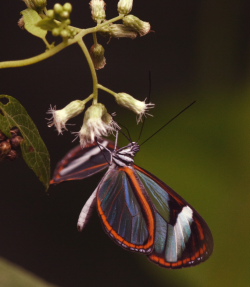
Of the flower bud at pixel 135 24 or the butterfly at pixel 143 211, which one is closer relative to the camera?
the flower bud at pixel 135 24

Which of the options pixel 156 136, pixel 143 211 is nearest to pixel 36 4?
pixel 143 211

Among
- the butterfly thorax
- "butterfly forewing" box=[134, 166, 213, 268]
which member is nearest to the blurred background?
"butterfly forewing" box=[134, 166, 213, 268]

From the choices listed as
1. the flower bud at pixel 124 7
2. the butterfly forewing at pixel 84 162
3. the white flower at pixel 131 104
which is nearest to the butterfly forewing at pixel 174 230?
the butterfly forewing at pixel 84 162

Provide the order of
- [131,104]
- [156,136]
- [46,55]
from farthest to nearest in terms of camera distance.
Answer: [156,136], [131,104], [46,55]

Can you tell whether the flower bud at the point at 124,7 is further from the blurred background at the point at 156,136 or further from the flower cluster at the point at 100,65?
the blurred background at the point at 156,136

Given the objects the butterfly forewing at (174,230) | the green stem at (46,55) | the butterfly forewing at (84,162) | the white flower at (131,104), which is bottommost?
the butterfly forewing at (174,230)

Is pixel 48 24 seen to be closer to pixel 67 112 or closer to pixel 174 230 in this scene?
pixel 67 112
